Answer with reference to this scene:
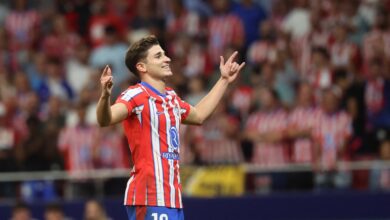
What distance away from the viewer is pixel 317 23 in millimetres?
16422

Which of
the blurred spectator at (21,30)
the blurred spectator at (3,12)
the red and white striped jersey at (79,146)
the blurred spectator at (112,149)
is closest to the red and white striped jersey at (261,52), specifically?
the blurred spectator at (112,149)

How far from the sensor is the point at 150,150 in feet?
27.4

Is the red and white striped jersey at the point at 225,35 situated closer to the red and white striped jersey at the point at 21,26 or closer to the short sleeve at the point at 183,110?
the red and white striped jersey at the point at 21,26

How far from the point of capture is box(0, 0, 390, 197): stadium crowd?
14812mm

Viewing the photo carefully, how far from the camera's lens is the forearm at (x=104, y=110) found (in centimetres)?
792

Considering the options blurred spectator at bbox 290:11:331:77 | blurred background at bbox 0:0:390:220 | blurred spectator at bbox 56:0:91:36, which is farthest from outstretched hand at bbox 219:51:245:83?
blurred spectator at bbox 56:0:91:36

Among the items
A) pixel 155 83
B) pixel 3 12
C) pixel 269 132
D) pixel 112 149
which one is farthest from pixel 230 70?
pixel 3 12

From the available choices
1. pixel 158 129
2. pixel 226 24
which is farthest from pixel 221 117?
pixel 158 129

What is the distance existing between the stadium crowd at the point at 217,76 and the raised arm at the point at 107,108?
661cm

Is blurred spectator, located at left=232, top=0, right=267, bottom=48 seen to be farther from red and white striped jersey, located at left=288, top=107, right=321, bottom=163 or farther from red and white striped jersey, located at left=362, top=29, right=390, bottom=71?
red and white striped jersey, located at left=288, top=107, right=321, bottom=163

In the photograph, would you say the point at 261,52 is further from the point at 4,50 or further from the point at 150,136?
the point at 150,136

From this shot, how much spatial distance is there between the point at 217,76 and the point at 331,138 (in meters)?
2.71

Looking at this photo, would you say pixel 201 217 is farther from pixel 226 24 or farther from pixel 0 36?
pixel 0 36

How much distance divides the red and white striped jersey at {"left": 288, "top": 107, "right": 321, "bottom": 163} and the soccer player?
20.7 ft
